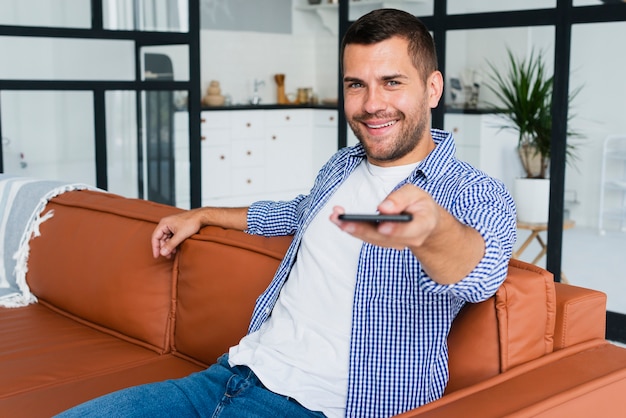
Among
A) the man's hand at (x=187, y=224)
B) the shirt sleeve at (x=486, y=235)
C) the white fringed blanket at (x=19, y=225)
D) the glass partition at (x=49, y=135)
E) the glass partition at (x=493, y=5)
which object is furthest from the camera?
the glass partition at (x=49, y=135)

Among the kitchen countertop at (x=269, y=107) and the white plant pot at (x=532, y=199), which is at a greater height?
the kitchen countertop at (x=269, y=107)

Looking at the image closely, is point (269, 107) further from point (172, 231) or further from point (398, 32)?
point (398, 32)

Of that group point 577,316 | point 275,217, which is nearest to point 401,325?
point 577,316

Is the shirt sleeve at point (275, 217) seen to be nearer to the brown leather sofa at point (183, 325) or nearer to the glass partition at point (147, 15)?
the brown leather sofa at point (183, 325)

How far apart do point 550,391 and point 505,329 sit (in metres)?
0.14

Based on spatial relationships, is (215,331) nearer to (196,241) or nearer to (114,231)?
(196,241)

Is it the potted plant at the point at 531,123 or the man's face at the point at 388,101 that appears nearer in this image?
the man's face at the point at 388,101

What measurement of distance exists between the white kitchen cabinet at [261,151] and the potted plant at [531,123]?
275 cm

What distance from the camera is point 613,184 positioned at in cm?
394

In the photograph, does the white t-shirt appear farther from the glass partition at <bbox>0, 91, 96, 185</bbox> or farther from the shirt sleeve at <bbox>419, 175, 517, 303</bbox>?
the glass partition at <bbox>0, 91, 96, 185</bbox>

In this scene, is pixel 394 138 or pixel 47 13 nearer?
pixel 394 138

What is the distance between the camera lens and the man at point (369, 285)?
154 centimetres

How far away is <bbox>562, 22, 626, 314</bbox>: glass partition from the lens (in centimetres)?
387

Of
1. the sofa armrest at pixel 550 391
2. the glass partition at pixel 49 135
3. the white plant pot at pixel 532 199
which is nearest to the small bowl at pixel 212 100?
the glass partition at pixel 49 135
